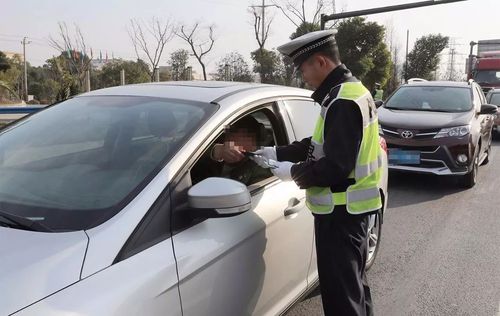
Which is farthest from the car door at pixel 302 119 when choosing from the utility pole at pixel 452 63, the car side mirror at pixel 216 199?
the utility pole at pixel 452 63

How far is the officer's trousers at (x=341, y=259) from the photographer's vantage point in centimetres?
235

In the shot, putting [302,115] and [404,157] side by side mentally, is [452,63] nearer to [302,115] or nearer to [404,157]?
[404,157]

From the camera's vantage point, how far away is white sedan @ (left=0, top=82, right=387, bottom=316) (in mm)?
1598

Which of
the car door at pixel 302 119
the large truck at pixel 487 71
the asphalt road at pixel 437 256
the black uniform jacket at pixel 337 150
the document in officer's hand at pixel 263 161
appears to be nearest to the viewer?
the black uniform jacket at pixel 337 150

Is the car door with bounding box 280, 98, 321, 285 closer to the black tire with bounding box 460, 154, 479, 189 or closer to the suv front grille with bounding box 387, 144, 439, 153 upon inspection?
the suv front grille with bounding box 387, 144, 439, 153

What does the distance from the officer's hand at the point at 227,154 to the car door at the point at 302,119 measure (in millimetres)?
510

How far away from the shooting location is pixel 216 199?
1.91 m

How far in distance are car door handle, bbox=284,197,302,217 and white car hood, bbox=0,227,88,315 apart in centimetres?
119

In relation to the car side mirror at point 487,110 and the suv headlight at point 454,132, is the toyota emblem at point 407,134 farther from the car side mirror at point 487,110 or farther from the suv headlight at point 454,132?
the car side mirror at point 487,110

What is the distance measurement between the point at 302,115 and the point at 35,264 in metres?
2.02

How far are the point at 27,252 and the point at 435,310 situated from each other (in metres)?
2.89

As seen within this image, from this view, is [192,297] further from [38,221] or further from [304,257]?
[304,257]

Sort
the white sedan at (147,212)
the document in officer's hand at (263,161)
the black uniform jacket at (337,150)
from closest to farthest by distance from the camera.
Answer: the white sedan at (147,212), the black uniform jacket at (337,150), the document in officer's hand at (263,161)

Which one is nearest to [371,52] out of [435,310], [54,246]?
[435,310]
